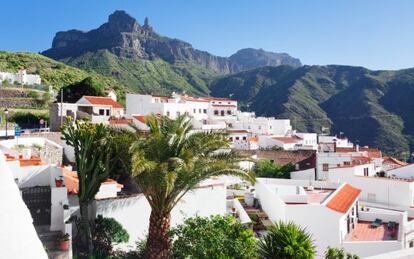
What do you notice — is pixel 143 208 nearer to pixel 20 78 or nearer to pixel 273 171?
pixel 273 171

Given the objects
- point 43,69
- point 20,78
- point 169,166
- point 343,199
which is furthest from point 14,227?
point 43,69

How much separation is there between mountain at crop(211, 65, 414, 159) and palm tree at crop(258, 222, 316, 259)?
278 feet

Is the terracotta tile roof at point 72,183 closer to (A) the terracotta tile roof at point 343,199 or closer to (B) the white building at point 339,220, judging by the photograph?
(B) the white building at point 339,220

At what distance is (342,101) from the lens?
425ft

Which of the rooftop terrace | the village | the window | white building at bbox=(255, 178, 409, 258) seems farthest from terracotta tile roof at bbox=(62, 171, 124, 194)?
the window

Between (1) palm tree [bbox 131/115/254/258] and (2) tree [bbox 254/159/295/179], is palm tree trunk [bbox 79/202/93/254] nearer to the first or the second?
(1) palm tree [bbox 131/115/254/258]

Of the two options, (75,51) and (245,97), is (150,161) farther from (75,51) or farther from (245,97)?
(75,51)

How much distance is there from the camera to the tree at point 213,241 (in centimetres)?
1128

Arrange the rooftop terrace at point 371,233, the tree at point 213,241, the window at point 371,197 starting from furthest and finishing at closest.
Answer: the window at point 371,197 → the rooftop terrace at point 371,233 → the tree at point 213,241

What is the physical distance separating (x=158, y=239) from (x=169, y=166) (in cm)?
234

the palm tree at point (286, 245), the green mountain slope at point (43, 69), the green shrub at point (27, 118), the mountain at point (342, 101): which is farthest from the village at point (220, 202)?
the mountain at point (342, 101)

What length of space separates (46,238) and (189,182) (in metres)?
4.62

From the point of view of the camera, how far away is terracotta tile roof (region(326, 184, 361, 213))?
20.3 metres

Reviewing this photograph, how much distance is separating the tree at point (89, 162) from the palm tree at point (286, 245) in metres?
5.48
